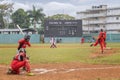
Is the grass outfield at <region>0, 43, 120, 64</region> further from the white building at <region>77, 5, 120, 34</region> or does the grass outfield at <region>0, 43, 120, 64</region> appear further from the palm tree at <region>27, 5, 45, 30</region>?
the white building at <region>77, 5, 120, 34</region>

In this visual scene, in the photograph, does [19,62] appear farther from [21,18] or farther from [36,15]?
[21,18]

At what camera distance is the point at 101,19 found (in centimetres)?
12594

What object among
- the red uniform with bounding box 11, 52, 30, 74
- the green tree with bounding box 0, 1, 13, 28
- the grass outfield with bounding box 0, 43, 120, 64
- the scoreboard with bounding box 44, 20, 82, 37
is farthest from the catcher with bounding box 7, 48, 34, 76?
the green tree with bounding box 0, 1, 13, 28

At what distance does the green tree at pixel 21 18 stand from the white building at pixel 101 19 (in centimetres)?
2437

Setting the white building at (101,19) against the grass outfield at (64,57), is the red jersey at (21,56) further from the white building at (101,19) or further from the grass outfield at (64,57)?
the white building at (101,19)

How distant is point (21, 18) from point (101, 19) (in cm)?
2870

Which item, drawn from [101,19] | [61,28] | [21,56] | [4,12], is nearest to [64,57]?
[21,56]

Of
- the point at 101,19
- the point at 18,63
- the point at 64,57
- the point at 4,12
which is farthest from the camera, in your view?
the point at 101,19

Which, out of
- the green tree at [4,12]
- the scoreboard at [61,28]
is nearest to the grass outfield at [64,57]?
the scoreboard at [61,28]

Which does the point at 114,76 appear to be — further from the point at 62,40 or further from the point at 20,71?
the point at 62,40

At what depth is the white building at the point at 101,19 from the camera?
119037 mm

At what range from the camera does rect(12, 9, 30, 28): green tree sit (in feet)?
379

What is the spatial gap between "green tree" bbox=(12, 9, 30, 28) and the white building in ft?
80.0

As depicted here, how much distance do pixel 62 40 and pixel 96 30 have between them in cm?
4809
